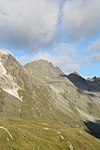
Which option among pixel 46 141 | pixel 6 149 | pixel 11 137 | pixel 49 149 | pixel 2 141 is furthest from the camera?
pixel 46 141

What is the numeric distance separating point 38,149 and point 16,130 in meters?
16.7

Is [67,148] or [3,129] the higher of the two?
[3,129]

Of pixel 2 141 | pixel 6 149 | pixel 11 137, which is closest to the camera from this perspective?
pixel 6 149

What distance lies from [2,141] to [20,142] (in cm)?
1063

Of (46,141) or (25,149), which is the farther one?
(46,141)

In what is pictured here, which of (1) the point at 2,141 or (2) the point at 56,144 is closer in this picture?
(1) the point at 2,141

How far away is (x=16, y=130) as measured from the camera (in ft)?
574

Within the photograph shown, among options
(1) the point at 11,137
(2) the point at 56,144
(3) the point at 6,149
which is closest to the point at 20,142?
(1) the point at 11,137

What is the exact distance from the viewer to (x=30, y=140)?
171 meters

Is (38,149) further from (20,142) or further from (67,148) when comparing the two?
(67,148)

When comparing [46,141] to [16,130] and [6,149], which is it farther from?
[6,149]

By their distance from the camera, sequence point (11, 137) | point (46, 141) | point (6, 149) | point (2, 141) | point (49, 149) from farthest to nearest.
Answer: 1. point (46, 141)
2. point (49, 149)
3. point (11, 137)
4. point (2, 141)
5. point (6, 149)

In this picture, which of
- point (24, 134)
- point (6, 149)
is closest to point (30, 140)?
point (24, 134)

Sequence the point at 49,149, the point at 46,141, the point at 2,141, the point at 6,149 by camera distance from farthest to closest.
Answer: the point at 46,141
the point at 49,149
the point at 2,141
the point at 6,149
